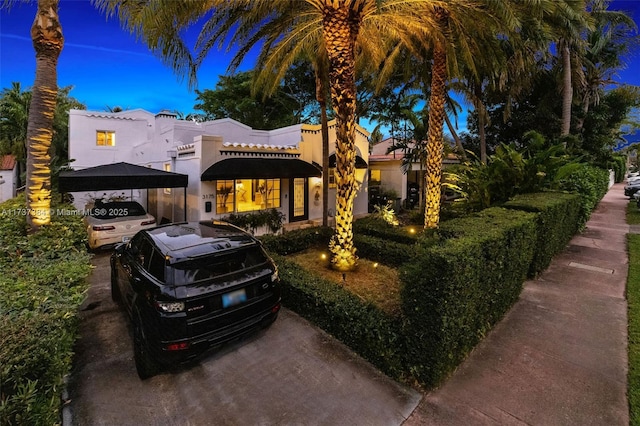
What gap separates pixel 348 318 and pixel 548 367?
269cm

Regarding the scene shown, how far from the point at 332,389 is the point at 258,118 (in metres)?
24.7

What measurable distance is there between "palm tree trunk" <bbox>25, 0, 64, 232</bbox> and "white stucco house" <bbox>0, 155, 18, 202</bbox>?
21.4 m

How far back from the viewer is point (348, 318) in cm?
459

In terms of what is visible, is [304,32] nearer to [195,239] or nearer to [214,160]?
[214,160]

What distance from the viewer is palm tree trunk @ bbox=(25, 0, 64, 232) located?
19.6 feet

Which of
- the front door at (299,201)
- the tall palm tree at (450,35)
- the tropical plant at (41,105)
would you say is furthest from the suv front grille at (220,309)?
the front door at (299,201)

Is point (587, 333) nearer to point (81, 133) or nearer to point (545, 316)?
point (545, 316)

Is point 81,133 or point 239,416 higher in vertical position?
point 81,133

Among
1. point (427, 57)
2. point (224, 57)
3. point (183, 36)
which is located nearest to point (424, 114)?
point (427, 57)

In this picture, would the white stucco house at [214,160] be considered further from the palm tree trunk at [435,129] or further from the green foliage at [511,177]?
the green foliage at [511,177]

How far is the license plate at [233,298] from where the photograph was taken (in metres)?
3.99

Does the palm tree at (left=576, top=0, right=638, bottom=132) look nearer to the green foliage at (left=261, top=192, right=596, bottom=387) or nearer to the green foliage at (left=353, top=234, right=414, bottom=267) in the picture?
the green foliage at (left=353, top=234, right=414, bottom=267)

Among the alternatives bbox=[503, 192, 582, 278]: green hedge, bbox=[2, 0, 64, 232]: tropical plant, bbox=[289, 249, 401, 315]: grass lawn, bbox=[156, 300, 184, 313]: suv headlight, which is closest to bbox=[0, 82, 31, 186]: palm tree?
bbox=[2, 0, 64, 232]: tropical plant

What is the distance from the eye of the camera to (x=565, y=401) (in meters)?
3.56
